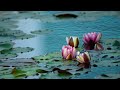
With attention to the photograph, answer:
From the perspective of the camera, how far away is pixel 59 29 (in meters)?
1.69

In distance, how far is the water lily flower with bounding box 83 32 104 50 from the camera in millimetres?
1578

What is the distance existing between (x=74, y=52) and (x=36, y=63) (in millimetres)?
188

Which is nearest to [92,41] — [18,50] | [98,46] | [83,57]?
[98,46]

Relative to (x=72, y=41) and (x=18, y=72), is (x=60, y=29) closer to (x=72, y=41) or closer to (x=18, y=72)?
(x=72, y=41)

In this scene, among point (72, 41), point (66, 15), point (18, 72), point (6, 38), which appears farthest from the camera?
point (66, 15)

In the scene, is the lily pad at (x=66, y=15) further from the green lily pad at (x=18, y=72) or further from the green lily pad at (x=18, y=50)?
the green lily pad at (x=18, y=72)

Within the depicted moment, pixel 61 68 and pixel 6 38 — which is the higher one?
pixel 6 38

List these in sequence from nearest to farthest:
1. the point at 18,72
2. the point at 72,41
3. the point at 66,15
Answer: the point at 18,72
the point at 72,41
the point at 66,15

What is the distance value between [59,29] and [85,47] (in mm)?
190

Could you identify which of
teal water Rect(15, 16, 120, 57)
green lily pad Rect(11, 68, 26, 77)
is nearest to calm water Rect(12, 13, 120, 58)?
teal water Rect(15, 16, 120, 57)

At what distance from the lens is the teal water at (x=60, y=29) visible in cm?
159

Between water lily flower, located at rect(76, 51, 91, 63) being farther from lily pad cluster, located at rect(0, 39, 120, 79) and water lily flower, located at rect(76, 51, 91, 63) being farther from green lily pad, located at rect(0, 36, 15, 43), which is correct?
green lily pad, located at rect(0, 36, 15, 43)

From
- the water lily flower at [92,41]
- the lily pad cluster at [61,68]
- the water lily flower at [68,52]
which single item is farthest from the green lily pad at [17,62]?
the water lily flower at [92,41]

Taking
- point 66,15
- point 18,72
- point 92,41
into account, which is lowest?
point 18,72
